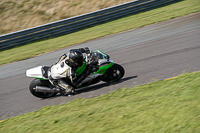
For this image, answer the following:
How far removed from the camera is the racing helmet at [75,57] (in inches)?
292

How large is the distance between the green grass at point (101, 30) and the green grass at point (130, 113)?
6.73 metres

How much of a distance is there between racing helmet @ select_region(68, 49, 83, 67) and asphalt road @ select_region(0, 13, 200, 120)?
1120mm

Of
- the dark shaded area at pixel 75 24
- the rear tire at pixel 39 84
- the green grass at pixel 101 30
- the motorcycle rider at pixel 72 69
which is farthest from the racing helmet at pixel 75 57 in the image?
the dark shaded area at pixel 75 24

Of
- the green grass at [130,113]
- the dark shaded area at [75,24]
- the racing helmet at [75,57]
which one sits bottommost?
the green grass at [130,113]

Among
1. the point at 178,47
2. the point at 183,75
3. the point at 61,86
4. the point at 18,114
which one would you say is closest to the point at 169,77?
the point at 183,75

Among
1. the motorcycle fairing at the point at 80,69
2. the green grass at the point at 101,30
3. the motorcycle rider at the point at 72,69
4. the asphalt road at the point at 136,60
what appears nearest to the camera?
the motorcycle rider at the point at 72,69

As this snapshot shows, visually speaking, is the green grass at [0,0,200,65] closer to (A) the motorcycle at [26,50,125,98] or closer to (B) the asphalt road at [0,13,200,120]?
(B) the asphalt road at [0,13,200,120]

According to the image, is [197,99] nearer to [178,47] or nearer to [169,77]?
[169,77]

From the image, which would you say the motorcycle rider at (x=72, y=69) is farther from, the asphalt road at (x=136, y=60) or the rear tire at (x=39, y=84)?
the asphalt road at (x=136, y=60)

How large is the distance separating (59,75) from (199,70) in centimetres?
451

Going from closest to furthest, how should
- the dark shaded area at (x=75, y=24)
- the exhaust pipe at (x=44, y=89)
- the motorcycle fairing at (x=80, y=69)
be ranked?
the motorcycle fairing at (x=80, y=69) → the exhaust pipe at (x=44, y=89) → the dark shaded area at (x=75, y=24)

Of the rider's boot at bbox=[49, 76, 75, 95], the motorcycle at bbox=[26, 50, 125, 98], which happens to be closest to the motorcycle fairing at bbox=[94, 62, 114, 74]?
the motorcycle at bbox=[26, 50, 125, 98]

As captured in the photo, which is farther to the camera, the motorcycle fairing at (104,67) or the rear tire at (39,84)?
the rear tire at (39,84)

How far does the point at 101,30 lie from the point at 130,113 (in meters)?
9.67
